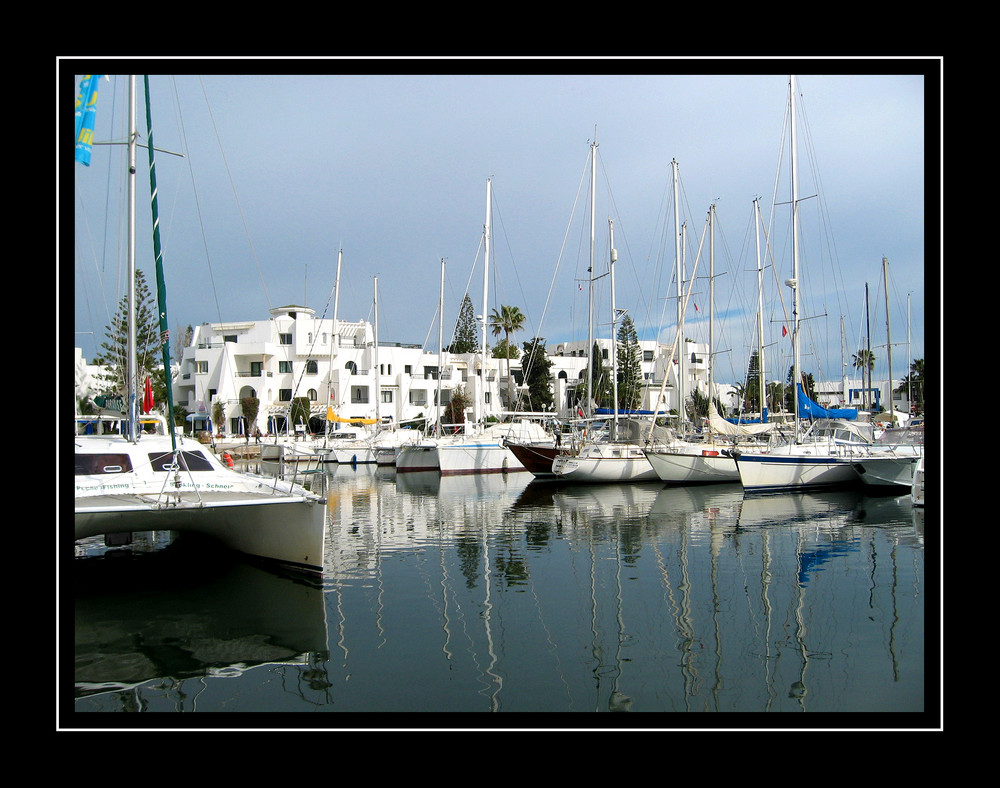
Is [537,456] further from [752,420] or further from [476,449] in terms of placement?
[752,420]

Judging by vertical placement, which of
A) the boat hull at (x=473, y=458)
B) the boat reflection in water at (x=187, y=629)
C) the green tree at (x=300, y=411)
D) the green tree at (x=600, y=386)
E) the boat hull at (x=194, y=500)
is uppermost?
the green tree at (x=600, y=386)

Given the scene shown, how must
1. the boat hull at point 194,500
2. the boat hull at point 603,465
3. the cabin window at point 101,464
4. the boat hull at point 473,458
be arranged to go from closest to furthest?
the boat hull at point 194,500 → the cabin window at point 101,464 → the boat hull at point 603,465 → the boat hull at point 473,458

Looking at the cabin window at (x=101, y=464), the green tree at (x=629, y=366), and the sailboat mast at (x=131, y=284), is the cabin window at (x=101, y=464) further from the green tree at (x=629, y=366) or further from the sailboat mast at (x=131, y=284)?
the green tree at (x=629, y=366)

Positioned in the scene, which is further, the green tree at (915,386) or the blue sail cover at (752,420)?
the green tree at (915,386)

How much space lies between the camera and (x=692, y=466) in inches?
1088

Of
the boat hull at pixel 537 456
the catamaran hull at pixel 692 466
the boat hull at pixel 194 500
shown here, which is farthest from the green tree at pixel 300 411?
the boat hull at pixel 194 500

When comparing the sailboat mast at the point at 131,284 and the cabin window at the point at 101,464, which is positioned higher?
the sailboat mast at the point at 131,284

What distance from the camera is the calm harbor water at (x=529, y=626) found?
7070 millimetres

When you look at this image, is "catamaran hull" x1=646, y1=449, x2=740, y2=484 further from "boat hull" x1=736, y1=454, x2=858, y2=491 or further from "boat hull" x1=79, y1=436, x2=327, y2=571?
"boat hull" x1=79, y1=436, x2=327, y2=571

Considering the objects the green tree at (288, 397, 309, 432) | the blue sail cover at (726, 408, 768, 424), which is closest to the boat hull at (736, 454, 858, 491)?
the blue sail cover at (726, 408, 768, 424)

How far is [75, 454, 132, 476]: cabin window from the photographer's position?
12.5m

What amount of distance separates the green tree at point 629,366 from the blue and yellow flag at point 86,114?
56720mm
